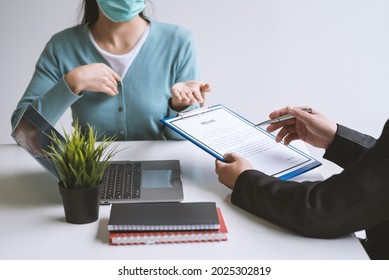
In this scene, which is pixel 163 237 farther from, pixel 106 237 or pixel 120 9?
pixel 120 9

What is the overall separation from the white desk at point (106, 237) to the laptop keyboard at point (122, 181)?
6 cm

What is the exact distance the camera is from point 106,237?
1.04 m

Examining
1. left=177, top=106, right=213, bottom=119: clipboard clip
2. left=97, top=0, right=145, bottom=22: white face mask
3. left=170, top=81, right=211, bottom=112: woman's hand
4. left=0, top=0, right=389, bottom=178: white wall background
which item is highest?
left=97, top=0, right=145, bottom=22: white face mask

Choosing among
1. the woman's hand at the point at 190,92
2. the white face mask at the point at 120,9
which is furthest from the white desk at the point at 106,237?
the white face mask at the point at 120,9

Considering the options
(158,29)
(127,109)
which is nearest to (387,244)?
(127,109)

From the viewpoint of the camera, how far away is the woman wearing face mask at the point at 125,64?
173 cm

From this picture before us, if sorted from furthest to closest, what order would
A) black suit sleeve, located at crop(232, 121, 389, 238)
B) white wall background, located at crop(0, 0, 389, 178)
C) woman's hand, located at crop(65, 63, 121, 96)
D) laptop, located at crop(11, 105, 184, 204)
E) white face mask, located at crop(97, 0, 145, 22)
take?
white wall background, located at crop(0, 0, 389, 178) < white face mask, located at crop(97, 0, 145, 22) < woman's hand, located at crop(65, 63, 121, 96) < laptop, located at crop(11, 105, 184, 204) < black suit sleeve, located at crop(232, 121, 389, 238)

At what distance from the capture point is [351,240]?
1.03m

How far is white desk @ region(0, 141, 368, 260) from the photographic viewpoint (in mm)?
981

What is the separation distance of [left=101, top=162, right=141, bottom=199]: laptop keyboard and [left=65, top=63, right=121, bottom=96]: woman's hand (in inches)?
11.5

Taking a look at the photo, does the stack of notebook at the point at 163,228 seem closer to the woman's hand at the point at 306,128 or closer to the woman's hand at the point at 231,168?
the woman's hand at the point at 231,168

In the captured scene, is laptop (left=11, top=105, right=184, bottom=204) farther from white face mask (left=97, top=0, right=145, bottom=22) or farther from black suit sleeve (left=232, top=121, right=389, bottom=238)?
white face mask (left=97, top=0, right=145, bottom=22)

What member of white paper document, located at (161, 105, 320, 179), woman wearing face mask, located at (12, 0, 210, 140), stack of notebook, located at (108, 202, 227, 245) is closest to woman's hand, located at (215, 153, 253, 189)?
white paper document, located at (161, 105, 320, 179)

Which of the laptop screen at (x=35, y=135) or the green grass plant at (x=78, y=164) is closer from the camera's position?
the green grass plant at (x=78, y=164)
